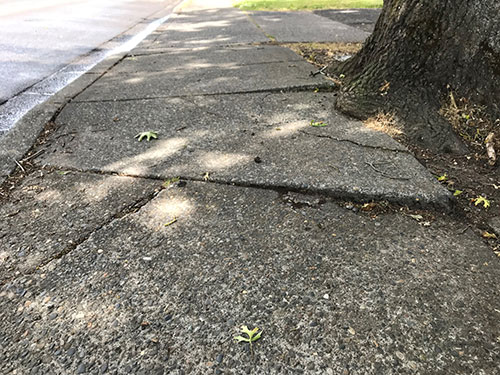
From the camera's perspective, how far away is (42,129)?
267 cm

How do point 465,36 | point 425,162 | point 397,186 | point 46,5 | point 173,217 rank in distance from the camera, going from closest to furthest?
point 173,217, point 397,186, point 425,162, point 465,36, point 46,5

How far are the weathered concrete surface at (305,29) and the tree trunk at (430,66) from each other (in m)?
3.22

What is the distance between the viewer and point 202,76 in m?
3.99

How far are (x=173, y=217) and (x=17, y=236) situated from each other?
67cm

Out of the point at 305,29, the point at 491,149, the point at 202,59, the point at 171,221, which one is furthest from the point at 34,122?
the point at 305,29

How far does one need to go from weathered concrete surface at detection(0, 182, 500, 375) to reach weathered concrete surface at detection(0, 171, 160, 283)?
9cm

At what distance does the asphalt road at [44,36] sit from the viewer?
4.21 m

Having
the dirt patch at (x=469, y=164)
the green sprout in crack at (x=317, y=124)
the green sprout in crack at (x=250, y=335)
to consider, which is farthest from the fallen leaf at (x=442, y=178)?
the green sprout in crack at (x=250, y=335)

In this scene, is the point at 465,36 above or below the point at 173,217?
above

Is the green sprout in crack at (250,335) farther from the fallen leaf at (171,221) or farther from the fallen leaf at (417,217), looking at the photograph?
the fallen leaf at (417,217)

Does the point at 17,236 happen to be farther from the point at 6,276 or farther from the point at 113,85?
the point at 113,85

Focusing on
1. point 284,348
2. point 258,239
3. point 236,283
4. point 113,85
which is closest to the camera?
point 284,348

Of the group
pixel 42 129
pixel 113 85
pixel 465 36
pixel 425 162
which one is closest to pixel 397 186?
pixel 425 162

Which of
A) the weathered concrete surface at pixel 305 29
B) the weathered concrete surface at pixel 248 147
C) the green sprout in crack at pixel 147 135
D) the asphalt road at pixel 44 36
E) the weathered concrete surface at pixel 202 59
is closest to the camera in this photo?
the weathered concrete surface at pixel 248 147
